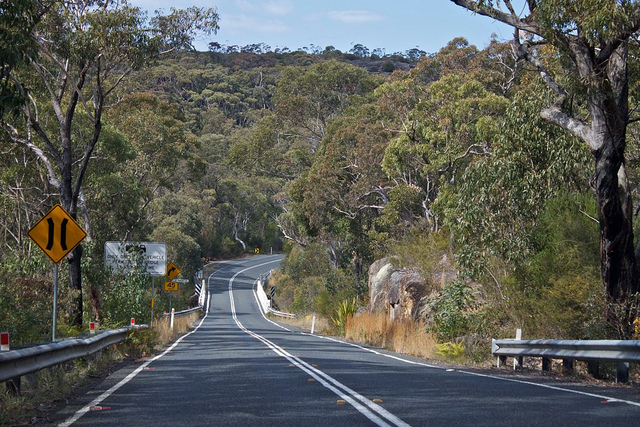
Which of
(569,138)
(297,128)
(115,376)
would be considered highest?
(297,128)

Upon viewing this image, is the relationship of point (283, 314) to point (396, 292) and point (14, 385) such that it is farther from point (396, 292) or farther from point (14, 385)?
point (14, 385)

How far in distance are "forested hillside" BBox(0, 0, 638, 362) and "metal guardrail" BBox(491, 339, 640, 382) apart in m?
1.57

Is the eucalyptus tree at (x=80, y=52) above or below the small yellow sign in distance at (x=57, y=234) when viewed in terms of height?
above

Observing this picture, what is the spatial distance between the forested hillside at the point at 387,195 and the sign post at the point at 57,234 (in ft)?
5.16

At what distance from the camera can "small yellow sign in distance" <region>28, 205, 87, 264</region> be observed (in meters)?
14.2

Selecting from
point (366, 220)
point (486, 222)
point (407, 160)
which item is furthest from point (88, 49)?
point (366, 220)

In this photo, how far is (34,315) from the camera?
1550 centimetres

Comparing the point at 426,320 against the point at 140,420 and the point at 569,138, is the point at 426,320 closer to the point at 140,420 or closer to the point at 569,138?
the point at 569,138

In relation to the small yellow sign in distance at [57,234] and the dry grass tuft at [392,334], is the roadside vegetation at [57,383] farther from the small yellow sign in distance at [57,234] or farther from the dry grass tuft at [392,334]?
the dry grass tuft at [392,334]

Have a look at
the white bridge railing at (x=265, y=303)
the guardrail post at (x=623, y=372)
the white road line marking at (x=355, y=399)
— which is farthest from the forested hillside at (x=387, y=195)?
the white road line marking at (x=355, y=399)

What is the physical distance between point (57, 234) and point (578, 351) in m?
9.44

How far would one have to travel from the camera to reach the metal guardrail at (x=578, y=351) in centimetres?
1091

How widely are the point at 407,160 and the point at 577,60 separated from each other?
63.2ft

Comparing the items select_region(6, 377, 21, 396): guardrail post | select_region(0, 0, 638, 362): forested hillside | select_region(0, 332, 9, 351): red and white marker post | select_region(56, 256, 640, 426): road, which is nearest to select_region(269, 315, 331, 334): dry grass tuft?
select_region(0, 0, 638, 362): forested hillside
